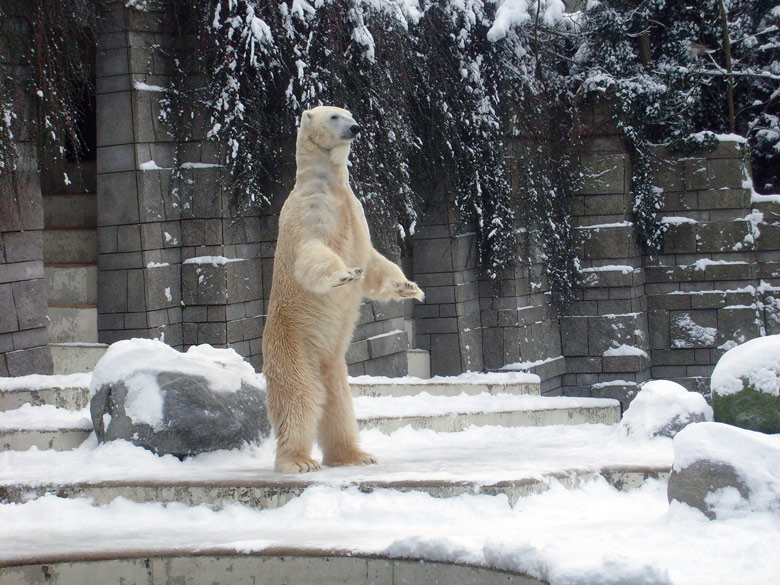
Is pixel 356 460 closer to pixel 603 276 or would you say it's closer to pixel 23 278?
pixel 23 278

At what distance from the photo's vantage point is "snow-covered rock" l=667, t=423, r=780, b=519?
12.1 feet

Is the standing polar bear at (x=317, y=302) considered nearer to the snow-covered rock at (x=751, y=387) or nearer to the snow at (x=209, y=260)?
the snow-covered rock at (x=751, y=387)

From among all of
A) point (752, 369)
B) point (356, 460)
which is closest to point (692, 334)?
point (752, 369)

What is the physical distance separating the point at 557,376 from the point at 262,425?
6.58m

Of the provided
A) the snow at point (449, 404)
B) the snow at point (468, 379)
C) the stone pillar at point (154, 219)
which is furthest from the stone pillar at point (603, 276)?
the stone pillar at point (154, 219)

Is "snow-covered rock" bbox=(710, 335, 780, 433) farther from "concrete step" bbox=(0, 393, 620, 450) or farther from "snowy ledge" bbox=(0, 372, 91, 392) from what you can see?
"snowy ledge" bbox=(0, 372, 91, 392)

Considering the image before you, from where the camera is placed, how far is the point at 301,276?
468 cm

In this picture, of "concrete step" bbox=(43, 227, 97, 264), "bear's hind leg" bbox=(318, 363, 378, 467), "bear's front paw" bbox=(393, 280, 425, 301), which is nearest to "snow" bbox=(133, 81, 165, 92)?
"concrete step" bbox=(43, 227, 97, 264)

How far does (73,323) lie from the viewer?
7.73 meters

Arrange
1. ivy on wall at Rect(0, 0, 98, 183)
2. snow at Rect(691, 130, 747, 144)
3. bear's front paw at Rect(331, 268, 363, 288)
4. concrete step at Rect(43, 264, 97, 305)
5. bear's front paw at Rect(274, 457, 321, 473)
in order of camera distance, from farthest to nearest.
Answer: snow at Rect(691, 130, 747, 144), concrete step at Rect(43, 264, 97, 305), ivy on wall at Rect(0, 0, 98, 183), bear's front paw at Rect(274, 457, 321, 473), bear's front paw at Rect(331, 268, 363, 288)

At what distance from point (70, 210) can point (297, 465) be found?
4372 millimetres

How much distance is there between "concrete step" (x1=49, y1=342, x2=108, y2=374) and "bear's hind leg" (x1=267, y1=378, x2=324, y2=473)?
299 cm

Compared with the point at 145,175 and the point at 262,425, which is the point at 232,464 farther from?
the point at 145,175

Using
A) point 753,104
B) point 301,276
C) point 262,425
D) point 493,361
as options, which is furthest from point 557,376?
point 301,276
